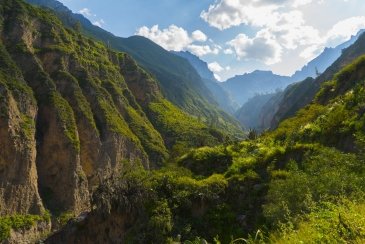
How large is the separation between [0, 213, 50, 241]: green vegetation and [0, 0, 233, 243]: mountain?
0.59ft

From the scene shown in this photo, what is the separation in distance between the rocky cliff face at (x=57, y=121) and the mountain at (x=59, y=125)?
0.69 feet

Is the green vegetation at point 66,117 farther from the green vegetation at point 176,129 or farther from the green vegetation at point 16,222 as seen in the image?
the green vegetation at point 176,129

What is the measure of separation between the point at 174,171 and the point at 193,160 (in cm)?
375

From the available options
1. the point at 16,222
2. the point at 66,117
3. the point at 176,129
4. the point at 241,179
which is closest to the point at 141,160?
the point at 66,117

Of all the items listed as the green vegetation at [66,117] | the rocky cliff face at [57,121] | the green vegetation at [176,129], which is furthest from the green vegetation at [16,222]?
the green vegetation at [176,129]

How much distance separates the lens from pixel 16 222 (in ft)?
244

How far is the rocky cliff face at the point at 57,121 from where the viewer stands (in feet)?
273

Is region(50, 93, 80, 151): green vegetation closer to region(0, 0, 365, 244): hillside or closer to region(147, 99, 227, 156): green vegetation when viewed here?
region(0, 0, 365, 244): hillside

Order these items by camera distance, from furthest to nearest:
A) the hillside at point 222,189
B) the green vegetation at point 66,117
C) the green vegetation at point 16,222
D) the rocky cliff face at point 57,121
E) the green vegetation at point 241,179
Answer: the green vegetation at point 66,117, the rocky cliff face at point 57,121, the green vegetation at point 16,222, the hillside at point 222,189, the green vegetation at point 241,179

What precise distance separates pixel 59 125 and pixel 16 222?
27.1 m

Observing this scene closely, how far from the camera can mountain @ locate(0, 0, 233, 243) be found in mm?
82062

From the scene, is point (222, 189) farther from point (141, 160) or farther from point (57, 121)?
point (141, 160)

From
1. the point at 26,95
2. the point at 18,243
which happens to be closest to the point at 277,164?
the point at 18,243

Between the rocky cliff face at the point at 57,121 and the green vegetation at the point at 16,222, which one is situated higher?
the rocky cliff face at the point at 57,121
